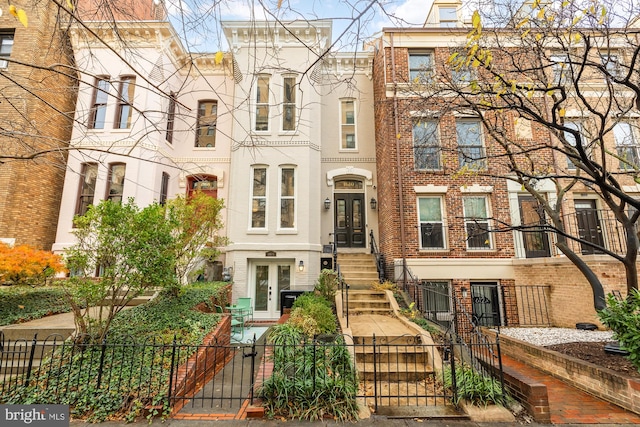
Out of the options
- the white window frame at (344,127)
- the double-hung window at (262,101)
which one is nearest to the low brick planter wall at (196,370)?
the double-hung window at (262,101)

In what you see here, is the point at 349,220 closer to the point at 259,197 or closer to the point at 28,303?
the point at 259,197

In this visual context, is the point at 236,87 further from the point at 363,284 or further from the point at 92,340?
the point at 92,340

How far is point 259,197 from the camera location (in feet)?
39.2

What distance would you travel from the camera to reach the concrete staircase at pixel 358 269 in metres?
10.7

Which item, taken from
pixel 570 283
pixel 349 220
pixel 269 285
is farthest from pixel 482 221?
pixel 269 285

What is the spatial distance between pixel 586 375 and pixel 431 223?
633 cm

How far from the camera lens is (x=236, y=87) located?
12.9 m

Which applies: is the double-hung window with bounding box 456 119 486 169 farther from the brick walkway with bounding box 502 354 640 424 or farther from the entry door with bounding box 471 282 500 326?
the brick walkway with bounding box 502 354 640 424

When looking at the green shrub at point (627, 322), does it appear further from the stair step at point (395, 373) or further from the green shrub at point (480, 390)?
the stair step at point (395, 373)

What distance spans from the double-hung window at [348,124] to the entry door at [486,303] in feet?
24.5

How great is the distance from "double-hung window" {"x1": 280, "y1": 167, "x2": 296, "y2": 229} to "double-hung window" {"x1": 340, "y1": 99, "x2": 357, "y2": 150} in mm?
3021

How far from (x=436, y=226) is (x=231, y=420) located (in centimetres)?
895

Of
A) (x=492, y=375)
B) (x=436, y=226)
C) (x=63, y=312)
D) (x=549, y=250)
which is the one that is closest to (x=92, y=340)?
(x=63, y=312)

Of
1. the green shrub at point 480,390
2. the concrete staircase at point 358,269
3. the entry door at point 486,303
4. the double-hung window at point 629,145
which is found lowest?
the green shrub at point 480,390
